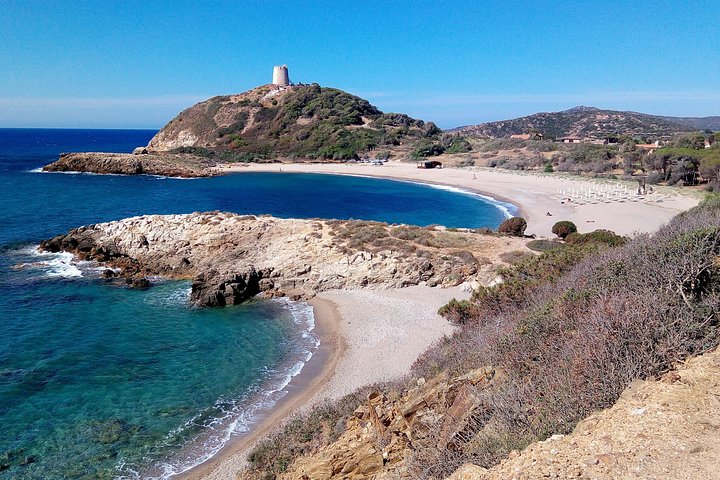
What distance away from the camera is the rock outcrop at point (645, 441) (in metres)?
Result: 4.34

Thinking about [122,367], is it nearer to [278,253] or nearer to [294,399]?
[294,399]

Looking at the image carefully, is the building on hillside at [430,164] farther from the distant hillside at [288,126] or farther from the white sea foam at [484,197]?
the distant hillside at [288,126]

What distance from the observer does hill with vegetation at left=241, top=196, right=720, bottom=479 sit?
5668 mm

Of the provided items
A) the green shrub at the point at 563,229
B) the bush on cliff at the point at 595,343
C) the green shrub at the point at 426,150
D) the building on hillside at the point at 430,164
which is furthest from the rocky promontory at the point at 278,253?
the green shrub at the point at 426,150

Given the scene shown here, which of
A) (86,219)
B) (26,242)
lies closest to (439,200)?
(86,219)

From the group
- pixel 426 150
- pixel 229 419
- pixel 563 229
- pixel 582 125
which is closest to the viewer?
pixel 229 419

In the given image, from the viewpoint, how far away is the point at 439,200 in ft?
173

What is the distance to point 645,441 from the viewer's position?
4.68 metres

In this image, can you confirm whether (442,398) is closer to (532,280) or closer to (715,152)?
(532,280)

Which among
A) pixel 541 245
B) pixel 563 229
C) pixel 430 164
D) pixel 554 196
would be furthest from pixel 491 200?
pixel 430 164

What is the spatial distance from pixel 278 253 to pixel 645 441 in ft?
71.5

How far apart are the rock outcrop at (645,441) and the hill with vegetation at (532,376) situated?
0.14 meters

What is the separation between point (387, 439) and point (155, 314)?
52.3ft

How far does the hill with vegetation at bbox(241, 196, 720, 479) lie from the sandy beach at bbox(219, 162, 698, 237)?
1897 centimetres
